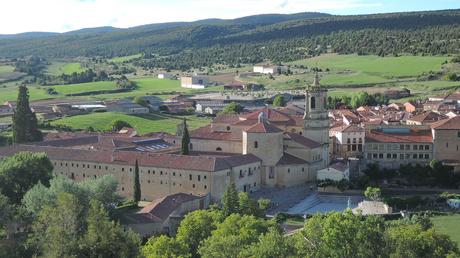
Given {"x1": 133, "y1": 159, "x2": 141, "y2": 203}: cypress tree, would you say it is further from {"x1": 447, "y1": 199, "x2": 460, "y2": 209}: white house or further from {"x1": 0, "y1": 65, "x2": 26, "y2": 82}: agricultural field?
{"x1": 0, "y1": 65, "x2": 26, "y2": 82}: agricultural field

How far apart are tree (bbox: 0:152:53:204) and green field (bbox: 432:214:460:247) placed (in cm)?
2501

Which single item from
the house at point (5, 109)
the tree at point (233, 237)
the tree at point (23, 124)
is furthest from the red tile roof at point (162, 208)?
the house at point (5, 109)

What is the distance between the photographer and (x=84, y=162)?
56.4 m

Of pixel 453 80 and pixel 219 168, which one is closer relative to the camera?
pixel 219 168

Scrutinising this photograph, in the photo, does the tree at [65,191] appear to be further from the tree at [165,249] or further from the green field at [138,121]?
the green field at [138,121]

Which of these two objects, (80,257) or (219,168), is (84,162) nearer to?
(219,168)

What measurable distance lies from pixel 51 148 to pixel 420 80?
8490 centimetres

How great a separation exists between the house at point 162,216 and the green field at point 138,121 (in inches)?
1647

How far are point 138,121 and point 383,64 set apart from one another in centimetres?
6565

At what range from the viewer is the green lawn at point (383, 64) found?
13600 cm

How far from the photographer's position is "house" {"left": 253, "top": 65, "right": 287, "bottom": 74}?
6156 inches

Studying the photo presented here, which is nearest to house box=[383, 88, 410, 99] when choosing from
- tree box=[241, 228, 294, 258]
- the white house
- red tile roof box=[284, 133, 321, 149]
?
red tile roof box=[284, 133, 321, 149]

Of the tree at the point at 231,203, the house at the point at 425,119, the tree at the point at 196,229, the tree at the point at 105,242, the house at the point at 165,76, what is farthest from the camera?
the house at the point at 165,76

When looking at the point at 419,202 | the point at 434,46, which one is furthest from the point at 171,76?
the point at 419,202
